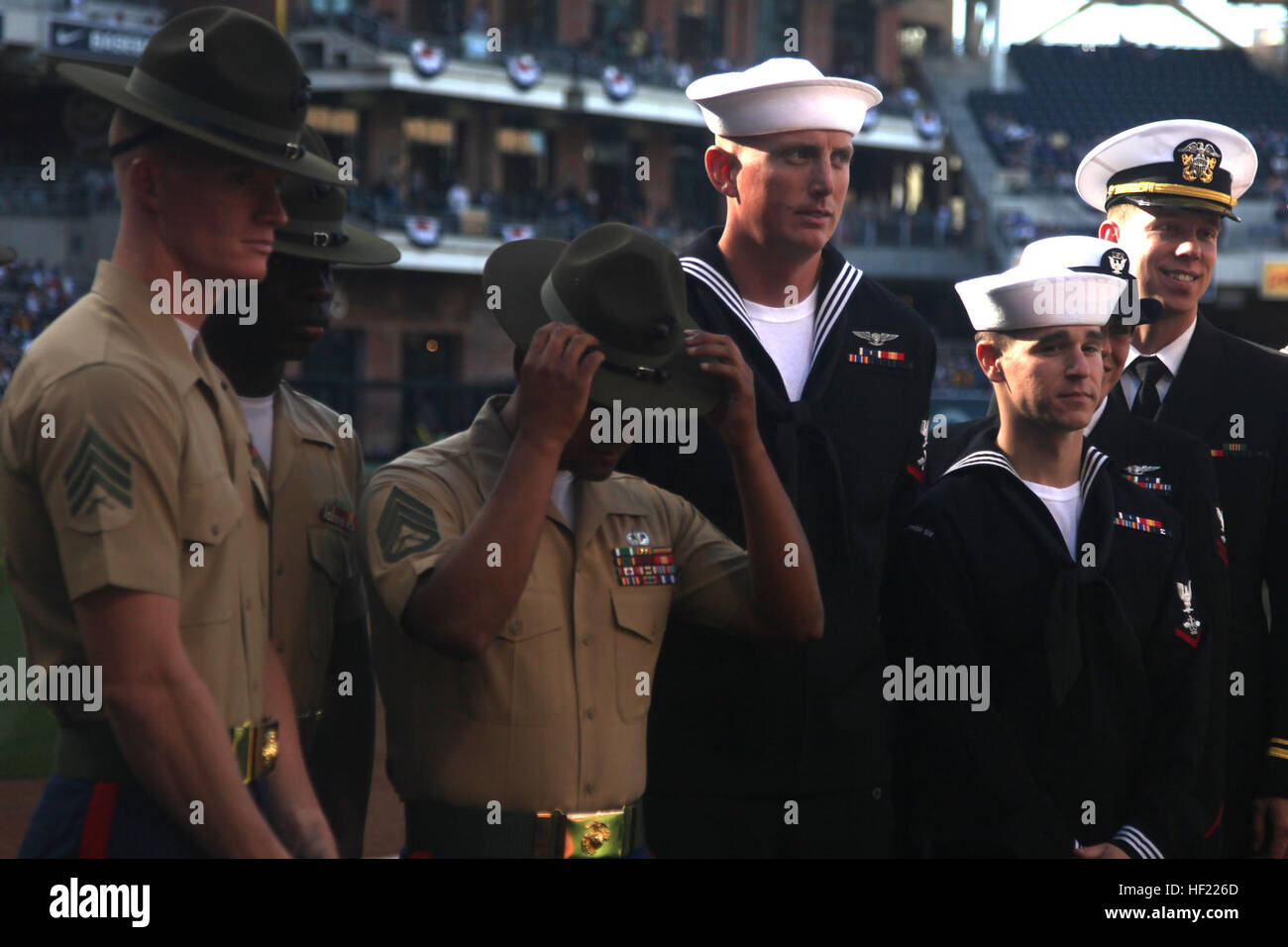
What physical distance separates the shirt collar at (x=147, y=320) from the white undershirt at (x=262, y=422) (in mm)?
820

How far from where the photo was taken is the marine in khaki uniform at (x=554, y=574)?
2.62 metres

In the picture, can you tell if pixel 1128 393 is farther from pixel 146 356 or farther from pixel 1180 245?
pixel 146 356

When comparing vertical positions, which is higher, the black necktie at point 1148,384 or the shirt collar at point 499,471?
the black necktie at point 1148,384

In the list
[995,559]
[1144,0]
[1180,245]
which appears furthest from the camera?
[1144,0]

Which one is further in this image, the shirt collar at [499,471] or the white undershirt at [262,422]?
the white undershirt at [262,422]

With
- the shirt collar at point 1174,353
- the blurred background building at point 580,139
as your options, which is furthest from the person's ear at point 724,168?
the blurred background building at point 580,139

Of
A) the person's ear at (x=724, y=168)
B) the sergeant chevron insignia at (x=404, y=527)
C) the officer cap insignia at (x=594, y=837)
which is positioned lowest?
the officer cap insignia at (x=594, y=837)

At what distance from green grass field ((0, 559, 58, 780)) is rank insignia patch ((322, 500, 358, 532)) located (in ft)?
12.7

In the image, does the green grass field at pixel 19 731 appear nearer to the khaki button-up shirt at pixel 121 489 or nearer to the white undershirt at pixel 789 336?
the white undershirt at pixel 789 336

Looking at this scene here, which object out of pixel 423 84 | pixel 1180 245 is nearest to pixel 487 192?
pixel 423 84
